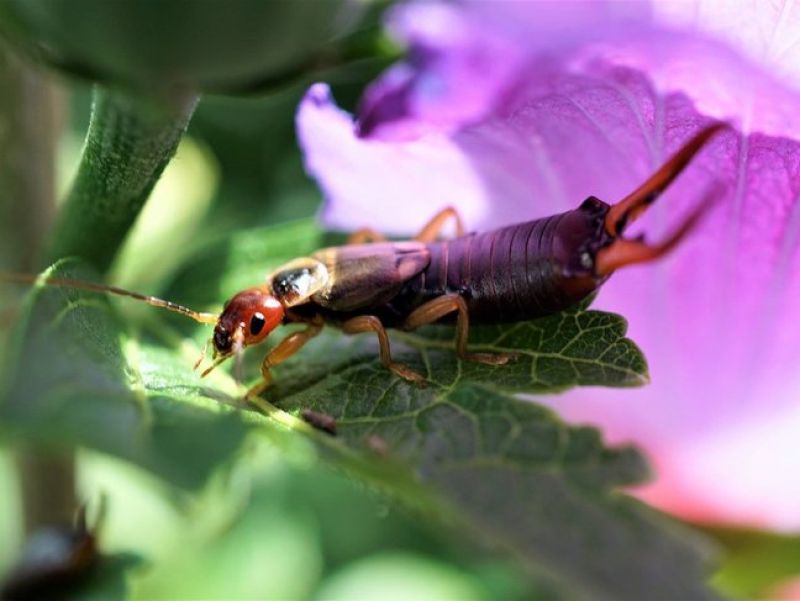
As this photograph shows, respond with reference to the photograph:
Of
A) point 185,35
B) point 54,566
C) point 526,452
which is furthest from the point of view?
Answer: point 54,566

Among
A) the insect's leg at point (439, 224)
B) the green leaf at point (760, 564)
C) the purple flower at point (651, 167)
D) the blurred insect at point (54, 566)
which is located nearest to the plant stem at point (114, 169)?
the purple flower at point (651, 167)

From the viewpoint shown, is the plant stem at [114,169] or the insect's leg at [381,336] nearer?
the plant stem at [114,169]

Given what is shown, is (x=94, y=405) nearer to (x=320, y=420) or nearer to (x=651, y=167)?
(x=320, y=420)

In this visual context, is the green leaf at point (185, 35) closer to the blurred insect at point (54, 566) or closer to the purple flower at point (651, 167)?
the purple flower at point (651, 167)

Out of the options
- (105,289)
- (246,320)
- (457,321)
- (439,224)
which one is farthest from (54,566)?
(439,224)

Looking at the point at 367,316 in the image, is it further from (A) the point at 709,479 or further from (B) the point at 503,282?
(A) the point at 709,479

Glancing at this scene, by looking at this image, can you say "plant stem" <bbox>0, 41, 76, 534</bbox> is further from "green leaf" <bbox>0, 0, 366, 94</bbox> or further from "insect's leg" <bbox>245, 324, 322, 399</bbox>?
"green leaf" <bbox>0, 0, 366, 94</bbox>
